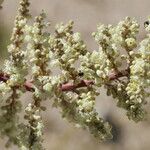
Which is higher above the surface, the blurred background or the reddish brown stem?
the blurred background

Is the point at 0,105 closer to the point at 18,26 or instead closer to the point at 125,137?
the point at 18,26

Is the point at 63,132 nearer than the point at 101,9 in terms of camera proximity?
Yes

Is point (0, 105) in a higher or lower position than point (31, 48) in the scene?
lower

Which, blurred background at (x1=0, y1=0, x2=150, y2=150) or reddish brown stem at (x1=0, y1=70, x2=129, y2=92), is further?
blurred background at (x1=0, y1=0, x2=150, y2=150)

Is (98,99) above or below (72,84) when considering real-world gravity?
above

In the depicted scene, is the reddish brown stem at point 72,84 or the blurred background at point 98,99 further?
the blurred background at point 98,99

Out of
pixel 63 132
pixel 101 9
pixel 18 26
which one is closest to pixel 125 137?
pixel 63 132

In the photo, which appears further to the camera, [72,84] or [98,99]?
[98,99]

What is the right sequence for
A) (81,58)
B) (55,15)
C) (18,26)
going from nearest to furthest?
(81,58) → (18,26) → (55,15)
